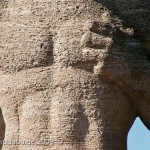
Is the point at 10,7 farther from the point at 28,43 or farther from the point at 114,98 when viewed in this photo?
the point at 114,98

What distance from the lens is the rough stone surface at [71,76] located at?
8.83 meters

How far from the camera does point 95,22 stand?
896 cm

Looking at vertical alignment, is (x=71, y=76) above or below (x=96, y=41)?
below

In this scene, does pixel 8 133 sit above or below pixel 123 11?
below

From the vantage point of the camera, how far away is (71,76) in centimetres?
887

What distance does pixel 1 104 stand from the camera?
9156mm

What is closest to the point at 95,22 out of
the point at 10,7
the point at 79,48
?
the point at 79,48

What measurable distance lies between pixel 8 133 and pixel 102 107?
3.18 feet

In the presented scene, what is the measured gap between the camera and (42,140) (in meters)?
8.87

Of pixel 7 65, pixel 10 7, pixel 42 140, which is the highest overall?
pixel 10 7

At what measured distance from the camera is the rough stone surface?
8828mm

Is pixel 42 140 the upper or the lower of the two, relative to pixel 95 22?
lower

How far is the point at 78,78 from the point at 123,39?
61 centimetres

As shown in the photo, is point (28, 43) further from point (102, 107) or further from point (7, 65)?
point (102, 107)
